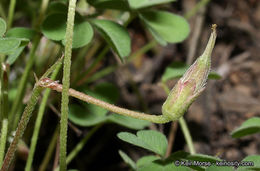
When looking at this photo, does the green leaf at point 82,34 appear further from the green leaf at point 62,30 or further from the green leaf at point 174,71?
the green leaf at point 174,71

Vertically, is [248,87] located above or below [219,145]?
above

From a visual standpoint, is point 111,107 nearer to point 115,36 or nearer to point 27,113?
point 27,113

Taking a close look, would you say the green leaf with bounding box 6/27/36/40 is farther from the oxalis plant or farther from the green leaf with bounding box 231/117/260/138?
the green leaf with bounding box 231/117/260/138

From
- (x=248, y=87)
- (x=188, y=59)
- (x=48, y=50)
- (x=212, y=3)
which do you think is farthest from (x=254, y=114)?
(x=48, y=50)

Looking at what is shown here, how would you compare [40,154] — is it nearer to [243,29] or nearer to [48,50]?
[48,50]

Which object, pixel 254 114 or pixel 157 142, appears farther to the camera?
pixel 254 114

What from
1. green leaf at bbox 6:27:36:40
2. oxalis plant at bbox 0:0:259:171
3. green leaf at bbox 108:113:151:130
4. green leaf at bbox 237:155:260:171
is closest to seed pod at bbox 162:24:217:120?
oxalis plant at bbox 0:0:259:171

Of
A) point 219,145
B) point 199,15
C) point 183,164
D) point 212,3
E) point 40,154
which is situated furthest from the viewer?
point 212,3
